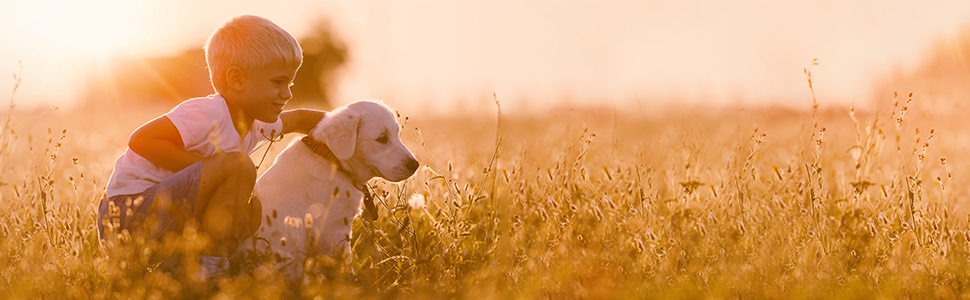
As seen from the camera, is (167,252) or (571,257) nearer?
(167,252)

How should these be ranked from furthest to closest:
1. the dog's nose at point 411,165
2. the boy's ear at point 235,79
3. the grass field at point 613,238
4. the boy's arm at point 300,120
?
the boy's arm at point 300,120 < the dog's nose at point 411,165 < the boy's ear at point 235,79 < the grass field at point 613,238

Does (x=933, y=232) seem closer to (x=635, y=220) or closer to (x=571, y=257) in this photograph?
(x=635, y=220)

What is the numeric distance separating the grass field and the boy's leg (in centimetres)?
19

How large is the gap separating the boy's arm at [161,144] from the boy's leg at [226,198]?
0.18m

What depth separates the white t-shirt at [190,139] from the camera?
10.7 feet

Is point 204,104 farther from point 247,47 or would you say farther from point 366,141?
point 366,141

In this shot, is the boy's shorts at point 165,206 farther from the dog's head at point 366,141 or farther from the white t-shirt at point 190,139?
the dog's head at point 366,141

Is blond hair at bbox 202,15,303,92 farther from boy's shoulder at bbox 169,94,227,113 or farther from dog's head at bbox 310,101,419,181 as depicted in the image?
dog's head at bbox 310,101,419,181

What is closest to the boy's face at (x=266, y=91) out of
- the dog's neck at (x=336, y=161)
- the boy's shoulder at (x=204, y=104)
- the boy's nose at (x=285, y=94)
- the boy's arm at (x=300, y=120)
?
the boy's nose at (x=285, y=94)

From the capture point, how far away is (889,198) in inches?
142

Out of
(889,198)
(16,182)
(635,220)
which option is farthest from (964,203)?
(16,182)

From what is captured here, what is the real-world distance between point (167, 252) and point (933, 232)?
359cm

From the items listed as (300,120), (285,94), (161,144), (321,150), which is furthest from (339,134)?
(161,144)

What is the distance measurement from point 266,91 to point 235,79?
0.16m
